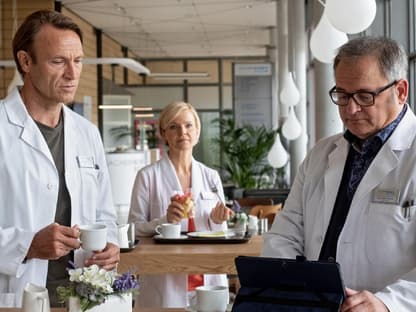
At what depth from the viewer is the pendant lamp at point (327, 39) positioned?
4.61 metres

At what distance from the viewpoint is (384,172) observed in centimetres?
212

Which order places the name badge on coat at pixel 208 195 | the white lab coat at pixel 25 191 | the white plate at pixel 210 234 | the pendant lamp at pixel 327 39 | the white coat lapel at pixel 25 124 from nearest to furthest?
the white lab coat at pixel 25 191
the white coat lapel at pixel 25 124
the white plate at pixel 210 234
the name badge on coat at pixel 208 195
the pendant lamp at pixel 327 39

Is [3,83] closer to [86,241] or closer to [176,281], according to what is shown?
Answer: [176,281]

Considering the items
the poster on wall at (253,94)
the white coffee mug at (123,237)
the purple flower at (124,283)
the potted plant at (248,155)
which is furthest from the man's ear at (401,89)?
the poster on wall at (253,94)

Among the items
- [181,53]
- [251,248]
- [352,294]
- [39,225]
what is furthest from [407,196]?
[181,53]

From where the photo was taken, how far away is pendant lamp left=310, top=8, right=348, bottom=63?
4.61 metres

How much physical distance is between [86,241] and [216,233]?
1818 millimetres

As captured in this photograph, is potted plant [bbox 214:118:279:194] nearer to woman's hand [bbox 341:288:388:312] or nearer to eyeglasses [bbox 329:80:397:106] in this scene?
eyeglasses [bbox 329:80:397:106]

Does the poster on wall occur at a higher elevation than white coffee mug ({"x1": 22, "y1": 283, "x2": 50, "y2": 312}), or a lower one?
higher

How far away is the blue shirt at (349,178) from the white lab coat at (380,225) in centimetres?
2

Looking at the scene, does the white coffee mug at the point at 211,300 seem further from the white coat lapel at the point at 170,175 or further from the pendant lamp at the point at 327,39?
the pendant lamp at the point at 327,39

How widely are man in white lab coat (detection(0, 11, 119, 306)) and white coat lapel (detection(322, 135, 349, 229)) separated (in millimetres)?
741

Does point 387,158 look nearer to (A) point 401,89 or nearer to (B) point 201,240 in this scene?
(A) point 401,89

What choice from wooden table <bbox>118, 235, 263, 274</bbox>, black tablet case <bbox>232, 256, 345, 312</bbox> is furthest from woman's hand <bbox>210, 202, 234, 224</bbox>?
black tablet case <bbox>232, 256, 345, 312</bbox>
